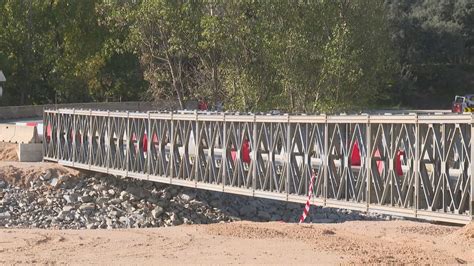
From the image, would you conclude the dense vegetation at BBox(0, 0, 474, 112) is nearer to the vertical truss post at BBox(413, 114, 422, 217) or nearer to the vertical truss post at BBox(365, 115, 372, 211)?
the vertical truss post at BBox(365, 115, 372, 211)

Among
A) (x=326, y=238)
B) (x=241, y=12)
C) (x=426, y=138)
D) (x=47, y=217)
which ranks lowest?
(x=47, y=217)

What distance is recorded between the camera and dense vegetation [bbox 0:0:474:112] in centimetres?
3747

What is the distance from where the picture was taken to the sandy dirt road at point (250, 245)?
15.2 meters

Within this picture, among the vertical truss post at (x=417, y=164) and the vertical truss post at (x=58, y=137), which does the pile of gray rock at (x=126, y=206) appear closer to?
the vertical truss post at (x=58, y=137)

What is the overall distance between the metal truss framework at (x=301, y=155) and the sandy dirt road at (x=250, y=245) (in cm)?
81

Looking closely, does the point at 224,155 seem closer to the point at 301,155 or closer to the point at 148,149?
the point at 301,155

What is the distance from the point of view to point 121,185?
34.2m

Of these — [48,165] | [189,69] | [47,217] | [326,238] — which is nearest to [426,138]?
[326,238]

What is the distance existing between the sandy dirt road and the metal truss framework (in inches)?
31.9

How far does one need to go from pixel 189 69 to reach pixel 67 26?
14209 mm

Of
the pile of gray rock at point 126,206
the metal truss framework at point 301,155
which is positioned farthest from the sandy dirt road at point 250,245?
the pile of gray rock at point 126,206

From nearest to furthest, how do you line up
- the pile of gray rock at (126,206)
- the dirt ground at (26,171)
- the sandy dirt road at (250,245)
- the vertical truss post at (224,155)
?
the sandy dirt road at (250,245) < the vertical truss post at (224,155) < the pile of gray rock at (126,206) < the dirt ground at (26,171)

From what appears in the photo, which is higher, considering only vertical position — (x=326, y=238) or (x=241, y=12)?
(x=241, y=12)

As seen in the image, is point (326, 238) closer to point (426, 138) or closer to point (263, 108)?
point (426, 138)
